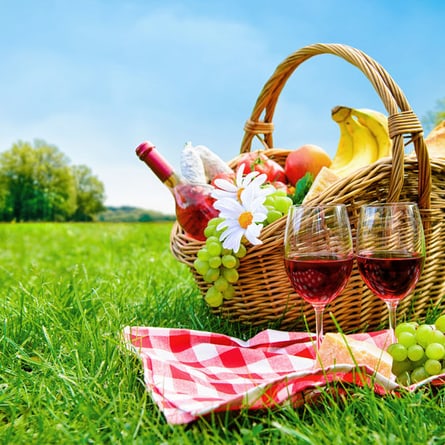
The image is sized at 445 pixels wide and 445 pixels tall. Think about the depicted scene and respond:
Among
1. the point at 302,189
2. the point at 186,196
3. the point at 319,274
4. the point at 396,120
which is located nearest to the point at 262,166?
the point at 302,189

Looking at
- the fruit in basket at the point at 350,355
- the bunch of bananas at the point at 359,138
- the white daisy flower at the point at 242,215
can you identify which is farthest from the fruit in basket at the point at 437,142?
the fruit in basket at the point at 350,355

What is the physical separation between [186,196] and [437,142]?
123 centimetres

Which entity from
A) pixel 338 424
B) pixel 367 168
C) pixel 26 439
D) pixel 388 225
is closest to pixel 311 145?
pixel 367 168

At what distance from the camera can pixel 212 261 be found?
2.21m

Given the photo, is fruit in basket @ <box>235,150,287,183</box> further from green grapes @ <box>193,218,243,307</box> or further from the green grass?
the green grass

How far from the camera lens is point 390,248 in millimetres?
1796

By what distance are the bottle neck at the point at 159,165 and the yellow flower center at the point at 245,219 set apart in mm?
461

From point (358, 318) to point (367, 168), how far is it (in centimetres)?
62

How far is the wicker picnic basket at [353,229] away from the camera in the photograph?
2076 mm

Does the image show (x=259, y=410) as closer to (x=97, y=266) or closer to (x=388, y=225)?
(x=388, y=225)

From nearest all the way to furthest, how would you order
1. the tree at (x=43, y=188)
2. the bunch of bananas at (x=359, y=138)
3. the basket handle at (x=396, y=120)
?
the basket handle at (x=396, y=120)
the bunch of bananas at (x=359, y=138)
the tree at (x=43, y=188)

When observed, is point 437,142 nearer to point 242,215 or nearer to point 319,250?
point 242,215

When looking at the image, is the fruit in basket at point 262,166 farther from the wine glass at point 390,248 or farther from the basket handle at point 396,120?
the wine glass at point 390,248

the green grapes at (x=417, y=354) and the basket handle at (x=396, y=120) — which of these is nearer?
the green grapes at (x=417, y=354)
